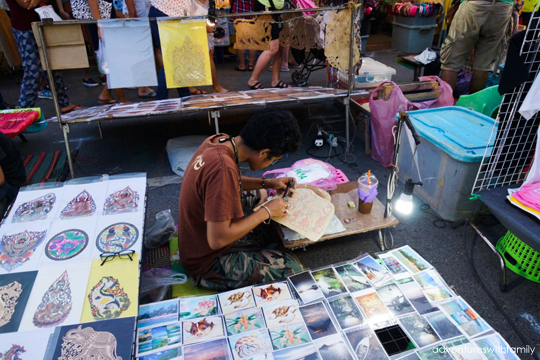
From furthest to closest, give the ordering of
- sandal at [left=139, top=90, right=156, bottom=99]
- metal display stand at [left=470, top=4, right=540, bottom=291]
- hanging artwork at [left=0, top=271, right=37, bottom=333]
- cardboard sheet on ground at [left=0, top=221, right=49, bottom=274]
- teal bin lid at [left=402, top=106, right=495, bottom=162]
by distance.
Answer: sandal at [left=139, top=90, right=156, bottom=99], teal bin lid at [left=402, top=106, right=495, bottom=162], metal display stand at [left=470, top=4, right=540, bottom=291], cardboard sheet on ground at [left=0, top=221, right=49, bottom=274], hanging artwork at [left=0, top=271, right=37, bottom=333]

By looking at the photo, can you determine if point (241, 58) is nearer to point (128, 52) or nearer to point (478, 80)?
point (128, 52)

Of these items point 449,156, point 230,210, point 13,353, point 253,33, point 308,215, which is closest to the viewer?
point 13,353

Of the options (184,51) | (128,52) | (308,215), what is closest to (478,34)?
(184,51)

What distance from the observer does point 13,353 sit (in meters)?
1.31

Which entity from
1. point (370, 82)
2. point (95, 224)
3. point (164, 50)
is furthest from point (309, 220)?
point (370, 82)

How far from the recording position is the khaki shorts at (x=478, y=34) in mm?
3963

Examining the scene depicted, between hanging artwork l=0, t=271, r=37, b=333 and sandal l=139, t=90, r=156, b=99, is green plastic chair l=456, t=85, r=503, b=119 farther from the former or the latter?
sandal l=139, t=90, r=156, b=99

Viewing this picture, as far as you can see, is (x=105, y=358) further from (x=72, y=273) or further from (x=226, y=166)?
(x=226, y=166)

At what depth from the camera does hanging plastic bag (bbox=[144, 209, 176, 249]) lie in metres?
2.44

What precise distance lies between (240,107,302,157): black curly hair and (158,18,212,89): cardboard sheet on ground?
6.43 feet

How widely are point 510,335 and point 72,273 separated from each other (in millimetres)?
2331

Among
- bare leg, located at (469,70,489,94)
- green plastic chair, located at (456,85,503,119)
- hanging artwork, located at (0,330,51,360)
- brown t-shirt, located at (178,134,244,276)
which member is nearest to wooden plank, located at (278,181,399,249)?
brown t-shirt, located at (178,134,244,276)

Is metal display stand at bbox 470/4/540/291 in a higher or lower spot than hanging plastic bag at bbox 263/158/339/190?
higher

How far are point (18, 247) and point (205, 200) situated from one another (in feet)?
3.10
